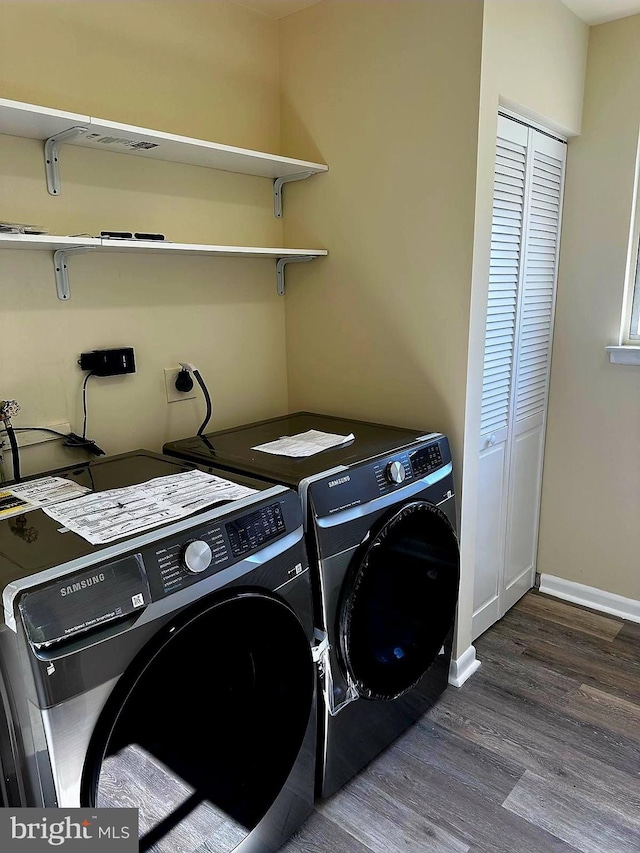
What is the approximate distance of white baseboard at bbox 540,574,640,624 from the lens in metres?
2.49

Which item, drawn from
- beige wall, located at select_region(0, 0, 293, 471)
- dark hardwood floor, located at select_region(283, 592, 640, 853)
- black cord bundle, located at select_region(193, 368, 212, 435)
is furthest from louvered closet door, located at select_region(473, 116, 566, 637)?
black cord bundle, located at select_region(193, 368, 212, 435)

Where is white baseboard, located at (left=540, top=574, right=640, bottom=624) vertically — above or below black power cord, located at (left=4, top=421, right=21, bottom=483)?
below

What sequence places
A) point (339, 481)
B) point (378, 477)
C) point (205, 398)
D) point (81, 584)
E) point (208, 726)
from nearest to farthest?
point (81, 584), point (208, 726), point (339, 481), point (378, 477), point (205, 398)

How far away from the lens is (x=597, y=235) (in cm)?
236

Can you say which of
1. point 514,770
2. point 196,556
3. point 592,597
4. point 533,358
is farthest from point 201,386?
point 592,597

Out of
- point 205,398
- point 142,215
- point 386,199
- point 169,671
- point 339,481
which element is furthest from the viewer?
point 205,398

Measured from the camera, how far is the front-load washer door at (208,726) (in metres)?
1.04

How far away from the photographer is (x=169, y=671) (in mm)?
1107

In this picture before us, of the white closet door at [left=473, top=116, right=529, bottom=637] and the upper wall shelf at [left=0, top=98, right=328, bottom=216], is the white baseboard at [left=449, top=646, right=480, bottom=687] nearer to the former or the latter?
the white closet door at [left=473, top=116, right=529, bottom=637]

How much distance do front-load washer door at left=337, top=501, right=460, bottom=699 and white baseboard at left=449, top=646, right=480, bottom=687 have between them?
24 cm

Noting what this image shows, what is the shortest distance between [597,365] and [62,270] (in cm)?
203

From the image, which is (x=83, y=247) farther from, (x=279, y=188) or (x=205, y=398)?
(x=279, y=188)

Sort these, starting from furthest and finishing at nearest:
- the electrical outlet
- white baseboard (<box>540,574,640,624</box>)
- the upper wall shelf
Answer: white baseboard (<box>540,574,640,624</box>), the electrical outlet, the upper wall shelf

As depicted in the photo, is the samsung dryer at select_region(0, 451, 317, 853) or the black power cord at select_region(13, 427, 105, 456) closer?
A: the samsung dryer at select_region(0, 451, 317, 853)
